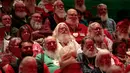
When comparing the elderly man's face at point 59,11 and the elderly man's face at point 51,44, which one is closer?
the elderly man's face at point 51,44

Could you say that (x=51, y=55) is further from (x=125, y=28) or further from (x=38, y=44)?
(x=125, y=28)

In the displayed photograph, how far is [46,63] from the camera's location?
279 inches

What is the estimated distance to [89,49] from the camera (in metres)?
7.47

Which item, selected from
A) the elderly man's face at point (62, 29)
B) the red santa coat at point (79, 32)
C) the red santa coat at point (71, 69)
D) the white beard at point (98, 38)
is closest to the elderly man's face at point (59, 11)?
the red santa coat at point (79, 32)

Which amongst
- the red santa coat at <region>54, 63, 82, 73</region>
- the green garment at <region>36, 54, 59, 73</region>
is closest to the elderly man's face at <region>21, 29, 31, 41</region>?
the green garment at <region>36, 54, 59, 73</region>

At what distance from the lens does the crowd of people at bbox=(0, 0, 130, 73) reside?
6.57m

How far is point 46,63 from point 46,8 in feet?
7.92

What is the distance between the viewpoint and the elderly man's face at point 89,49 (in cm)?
741

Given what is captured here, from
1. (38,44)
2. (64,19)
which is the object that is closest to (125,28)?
(64,19)

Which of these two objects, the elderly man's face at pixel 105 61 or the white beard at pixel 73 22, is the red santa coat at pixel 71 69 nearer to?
the elderly man's face at pixel 105 61

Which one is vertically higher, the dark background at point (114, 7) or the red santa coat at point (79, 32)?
the red santa coat at point (79, 32)

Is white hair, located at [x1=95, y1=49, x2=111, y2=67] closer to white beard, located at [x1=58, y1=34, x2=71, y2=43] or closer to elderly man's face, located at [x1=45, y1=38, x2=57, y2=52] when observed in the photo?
elderly man's face, located at [x1=45, y1=38, x2=57, y2=52]

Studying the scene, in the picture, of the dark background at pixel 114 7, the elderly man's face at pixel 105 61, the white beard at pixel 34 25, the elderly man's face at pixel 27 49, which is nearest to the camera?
the elderly man's face at pixel 27 49

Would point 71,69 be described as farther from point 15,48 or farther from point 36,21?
point 36,21
